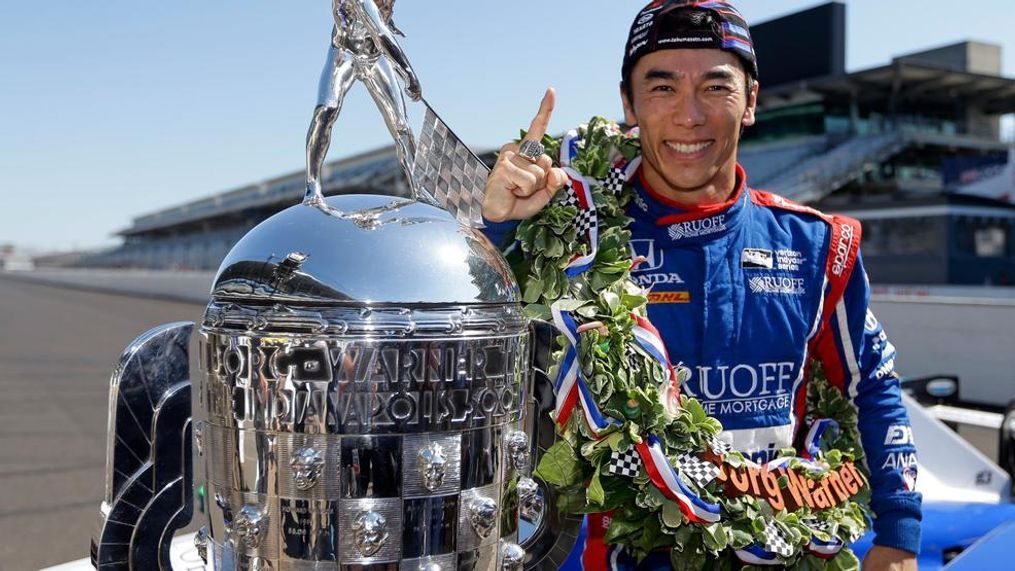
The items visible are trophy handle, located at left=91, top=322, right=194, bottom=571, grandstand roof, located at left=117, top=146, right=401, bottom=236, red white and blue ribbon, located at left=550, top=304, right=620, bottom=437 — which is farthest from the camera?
grandstand roof, located at left=117, top=146, right=401, bottom=236

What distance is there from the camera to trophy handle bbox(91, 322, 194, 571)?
1237 mm

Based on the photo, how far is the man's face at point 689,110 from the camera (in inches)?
70.3

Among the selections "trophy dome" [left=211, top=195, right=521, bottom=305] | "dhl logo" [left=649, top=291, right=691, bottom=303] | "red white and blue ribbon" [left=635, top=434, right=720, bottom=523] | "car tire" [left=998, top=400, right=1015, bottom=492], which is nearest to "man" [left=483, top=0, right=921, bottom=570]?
"dhl logo" [left=649, top=291, right=691, bottom=303]

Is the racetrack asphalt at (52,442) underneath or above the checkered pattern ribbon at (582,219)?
underneath

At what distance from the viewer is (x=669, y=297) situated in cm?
189

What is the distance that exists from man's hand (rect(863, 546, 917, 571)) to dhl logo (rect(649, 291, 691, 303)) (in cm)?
74

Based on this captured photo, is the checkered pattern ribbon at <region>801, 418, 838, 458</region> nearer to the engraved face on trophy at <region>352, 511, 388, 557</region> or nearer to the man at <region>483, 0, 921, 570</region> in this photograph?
the man at <region>483, 0, 921, 570</region>

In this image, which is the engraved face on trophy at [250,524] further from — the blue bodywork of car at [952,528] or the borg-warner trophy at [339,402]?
the blue bodywork of car at [952,528]

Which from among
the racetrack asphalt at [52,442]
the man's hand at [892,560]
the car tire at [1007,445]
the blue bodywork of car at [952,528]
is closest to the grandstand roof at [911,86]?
the racetrack asphalt at [52,442]

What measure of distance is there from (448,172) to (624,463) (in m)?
0.63

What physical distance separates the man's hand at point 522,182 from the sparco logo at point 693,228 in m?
0.36

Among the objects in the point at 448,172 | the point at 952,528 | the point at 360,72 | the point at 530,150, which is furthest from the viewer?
the point at 952,528

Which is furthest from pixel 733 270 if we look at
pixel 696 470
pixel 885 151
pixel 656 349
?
pixel 885 151

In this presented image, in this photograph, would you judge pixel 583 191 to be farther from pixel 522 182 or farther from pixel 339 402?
pixel 339 402
